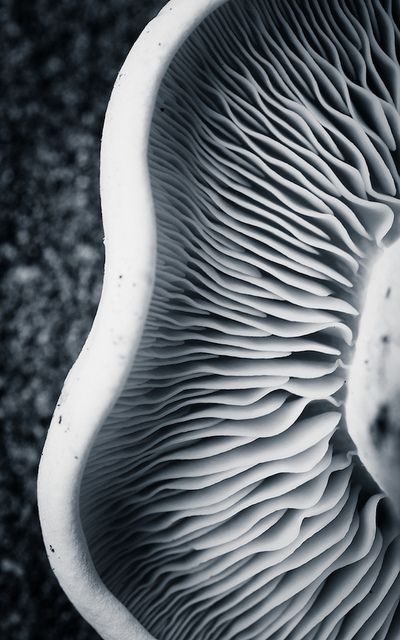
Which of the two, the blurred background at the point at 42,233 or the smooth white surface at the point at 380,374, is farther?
the blurred background at the point at 42,233

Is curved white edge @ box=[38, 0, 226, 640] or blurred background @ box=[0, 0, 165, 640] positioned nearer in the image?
curved white edge @ box=[38, 0, 226, 640]

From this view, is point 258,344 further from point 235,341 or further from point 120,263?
point 120,263

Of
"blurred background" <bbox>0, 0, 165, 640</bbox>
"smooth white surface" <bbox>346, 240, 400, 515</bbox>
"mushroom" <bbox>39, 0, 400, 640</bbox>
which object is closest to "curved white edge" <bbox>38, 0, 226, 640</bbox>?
"mushroom" <bbox>39, 0, 400, 640</bbox>

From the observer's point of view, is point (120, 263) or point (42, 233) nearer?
point (120, 263)

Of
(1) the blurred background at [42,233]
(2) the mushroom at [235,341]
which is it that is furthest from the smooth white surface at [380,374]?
(1) the blurred background at [42,233]

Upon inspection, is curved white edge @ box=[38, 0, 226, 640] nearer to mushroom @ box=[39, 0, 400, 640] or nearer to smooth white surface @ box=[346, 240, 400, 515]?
mushroom @ box=[39, 0, 400, 640]

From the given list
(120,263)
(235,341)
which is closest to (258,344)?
(235,341)

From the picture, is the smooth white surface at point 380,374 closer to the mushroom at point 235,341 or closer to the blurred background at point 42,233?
the mushroom at point 235,341
